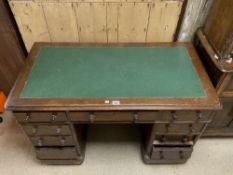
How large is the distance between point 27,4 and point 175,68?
107 cm

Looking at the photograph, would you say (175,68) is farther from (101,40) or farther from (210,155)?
(210,155)

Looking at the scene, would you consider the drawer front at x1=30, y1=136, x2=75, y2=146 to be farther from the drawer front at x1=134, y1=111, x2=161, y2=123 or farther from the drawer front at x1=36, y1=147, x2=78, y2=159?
the drawer front at x1=134, y1=111, x2=161, y2=123

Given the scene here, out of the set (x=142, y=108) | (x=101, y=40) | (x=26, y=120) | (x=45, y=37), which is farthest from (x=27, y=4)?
(x=142, y=108)

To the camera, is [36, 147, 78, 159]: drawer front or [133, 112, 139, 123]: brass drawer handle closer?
[133, 112, 139, 123]: brass drawer handle

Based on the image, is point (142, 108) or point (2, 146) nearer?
point (142, 108)

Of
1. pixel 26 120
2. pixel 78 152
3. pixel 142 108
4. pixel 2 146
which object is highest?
pixel 142 108

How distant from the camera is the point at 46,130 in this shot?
46.5 inches

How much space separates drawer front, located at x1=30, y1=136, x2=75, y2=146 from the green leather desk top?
13.6 inches

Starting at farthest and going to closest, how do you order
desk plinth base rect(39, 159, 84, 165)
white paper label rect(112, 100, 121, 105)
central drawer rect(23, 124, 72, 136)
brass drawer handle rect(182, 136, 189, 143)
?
desk plinth base rect(39, 159, 84, 165)
brass drawer handle rect(182, 136, 189, 143)
central drawer rect(23, 124, 72, 136)
white paper label rect(112, 100, 121, 105)

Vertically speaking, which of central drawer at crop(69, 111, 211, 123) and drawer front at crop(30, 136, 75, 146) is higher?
central drawer at crop(69, 111, 211, 123)

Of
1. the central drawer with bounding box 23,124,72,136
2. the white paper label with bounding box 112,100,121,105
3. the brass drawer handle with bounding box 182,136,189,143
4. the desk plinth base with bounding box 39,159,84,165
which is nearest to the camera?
the white paper label with bounding box 112,100,121,105

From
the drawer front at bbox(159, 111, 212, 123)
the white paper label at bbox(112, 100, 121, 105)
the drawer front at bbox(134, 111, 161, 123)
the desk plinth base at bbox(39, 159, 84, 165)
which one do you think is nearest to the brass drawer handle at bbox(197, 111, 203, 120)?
the drawer front at bbox(159, 111, 212, 123)

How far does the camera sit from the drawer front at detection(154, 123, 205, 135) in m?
1.17

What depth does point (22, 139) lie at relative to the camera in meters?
1.66
